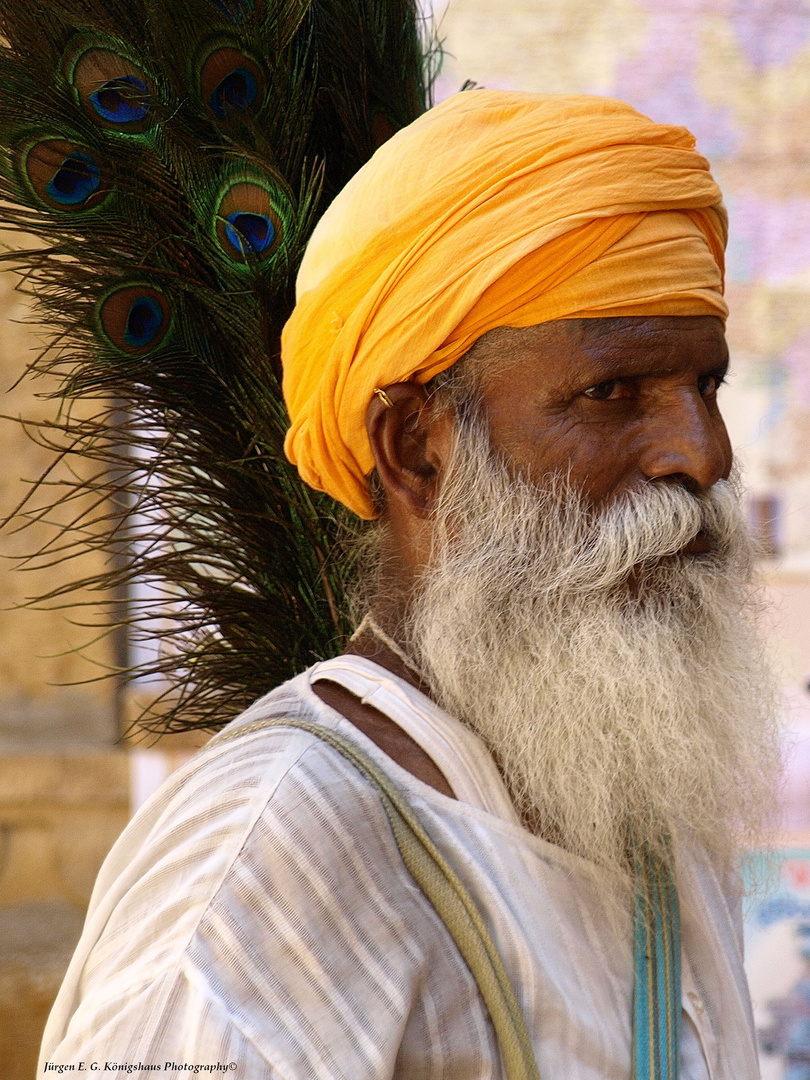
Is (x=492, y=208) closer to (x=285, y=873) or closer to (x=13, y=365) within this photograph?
(x=285, y=873)

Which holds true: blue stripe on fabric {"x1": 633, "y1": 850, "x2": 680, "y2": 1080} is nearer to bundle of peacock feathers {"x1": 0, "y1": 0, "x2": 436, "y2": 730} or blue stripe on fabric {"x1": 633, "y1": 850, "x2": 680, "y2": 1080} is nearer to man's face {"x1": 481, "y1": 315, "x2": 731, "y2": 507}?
man's face {"x1": 481, "y1": 315, "x2": 731, "y2": 507}

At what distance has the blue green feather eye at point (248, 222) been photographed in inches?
67.1

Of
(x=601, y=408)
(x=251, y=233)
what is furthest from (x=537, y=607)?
(x=251, y=233)

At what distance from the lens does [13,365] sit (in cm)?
309

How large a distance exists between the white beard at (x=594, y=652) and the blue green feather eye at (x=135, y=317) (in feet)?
2.10

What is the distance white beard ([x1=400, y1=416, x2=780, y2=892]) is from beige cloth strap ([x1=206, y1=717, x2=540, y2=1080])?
0.68ft

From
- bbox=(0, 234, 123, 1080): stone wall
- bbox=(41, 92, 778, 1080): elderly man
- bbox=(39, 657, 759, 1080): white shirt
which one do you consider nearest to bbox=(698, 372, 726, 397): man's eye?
bbox=(41, 92, 778, 1080): elderly man

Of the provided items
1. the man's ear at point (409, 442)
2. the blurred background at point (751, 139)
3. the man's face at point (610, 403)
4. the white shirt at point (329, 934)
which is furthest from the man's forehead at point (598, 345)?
the blurred background at point (751, 139)

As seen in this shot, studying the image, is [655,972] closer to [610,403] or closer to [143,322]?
[610,403]

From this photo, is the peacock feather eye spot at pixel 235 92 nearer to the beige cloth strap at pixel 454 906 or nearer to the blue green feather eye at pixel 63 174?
the blue green feather eye at pixel 63 174

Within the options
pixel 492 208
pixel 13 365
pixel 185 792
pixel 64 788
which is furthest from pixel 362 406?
pixel 64 788

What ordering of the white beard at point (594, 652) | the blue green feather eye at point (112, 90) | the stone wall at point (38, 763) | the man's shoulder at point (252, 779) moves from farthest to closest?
the stone wall at point (38, 763) < the blue green feather eye at point (112, 90) < the white beard at point (594, 652) < the man's shoulder at point (252, 779)

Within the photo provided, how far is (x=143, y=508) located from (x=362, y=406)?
2.01 feet

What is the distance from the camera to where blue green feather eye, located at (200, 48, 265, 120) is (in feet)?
5.57
